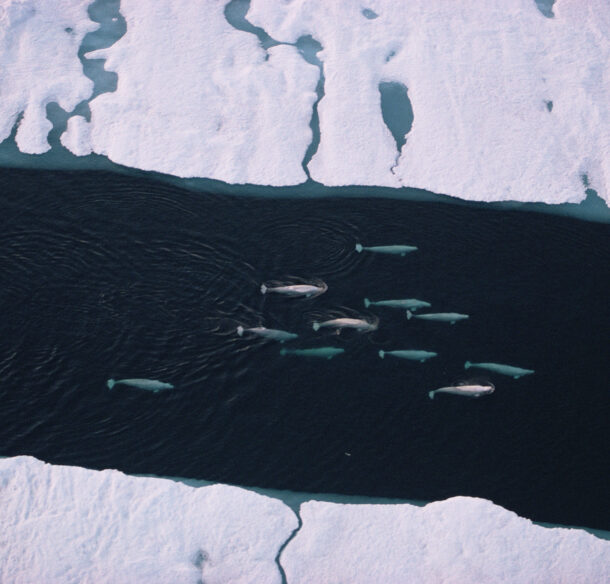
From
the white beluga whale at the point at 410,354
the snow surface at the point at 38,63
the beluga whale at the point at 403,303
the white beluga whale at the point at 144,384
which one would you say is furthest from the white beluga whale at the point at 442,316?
the snow surface at the point at 38,63

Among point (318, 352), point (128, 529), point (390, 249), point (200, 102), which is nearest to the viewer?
point (128, 529)

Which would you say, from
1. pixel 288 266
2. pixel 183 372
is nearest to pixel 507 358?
pixel 288 266

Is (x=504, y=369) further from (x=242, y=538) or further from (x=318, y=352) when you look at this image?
(x=242, y=538)

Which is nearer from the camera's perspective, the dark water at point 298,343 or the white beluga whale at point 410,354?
the dark water at point 298,343

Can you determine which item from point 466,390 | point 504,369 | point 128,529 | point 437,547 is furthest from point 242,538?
point 504,369

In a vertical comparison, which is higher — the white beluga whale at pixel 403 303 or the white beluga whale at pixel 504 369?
the white beluga whale at pixel 403 303

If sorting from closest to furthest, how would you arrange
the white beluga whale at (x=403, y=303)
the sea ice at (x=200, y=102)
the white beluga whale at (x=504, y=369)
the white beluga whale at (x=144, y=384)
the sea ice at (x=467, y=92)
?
the white beluga whale at (x=144, y=384) → the white beluga whale at (x=504, y=369) → the white beluga whale at (x=403, y=303) → the sea ice at (x=200, y=102) → the sea ice at (x=467, y=92)

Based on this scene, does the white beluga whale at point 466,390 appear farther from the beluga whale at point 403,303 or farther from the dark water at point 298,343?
the beluga whale at point 403,303

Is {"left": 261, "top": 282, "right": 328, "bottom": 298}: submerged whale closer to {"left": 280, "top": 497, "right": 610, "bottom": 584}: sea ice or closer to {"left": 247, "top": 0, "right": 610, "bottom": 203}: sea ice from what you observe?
{"left": 247, "top": 0, "right": 610, "bottom": 203}: sea ice
